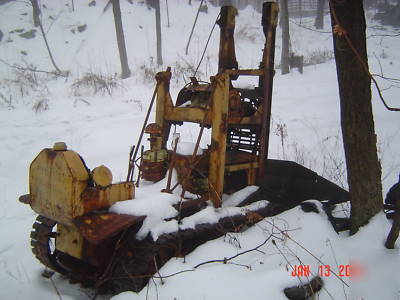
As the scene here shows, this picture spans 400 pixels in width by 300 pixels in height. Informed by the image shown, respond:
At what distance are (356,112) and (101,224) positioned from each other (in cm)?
240

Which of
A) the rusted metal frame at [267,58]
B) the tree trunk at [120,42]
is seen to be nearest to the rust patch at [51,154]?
the rusted metal frame at [267,58]

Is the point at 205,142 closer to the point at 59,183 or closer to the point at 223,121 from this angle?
the point at 223,121

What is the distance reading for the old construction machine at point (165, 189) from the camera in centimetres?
213

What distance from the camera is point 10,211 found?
411 cm

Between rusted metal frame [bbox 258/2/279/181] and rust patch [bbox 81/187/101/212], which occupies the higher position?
rusted metal frame [bbox 258/2/279/181]

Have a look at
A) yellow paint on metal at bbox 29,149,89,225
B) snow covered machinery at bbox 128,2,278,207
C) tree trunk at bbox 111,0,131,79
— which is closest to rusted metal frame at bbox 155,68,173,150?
snow covered machinery at bbox 128,2,278,207

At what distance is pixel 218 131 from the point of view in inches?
115

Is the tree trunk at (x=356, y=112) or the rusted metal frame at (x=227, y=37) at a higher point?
the rusted metal frame at (x=227, y=37)

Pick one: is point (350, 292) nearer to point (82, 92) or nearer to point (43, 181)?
point (43, 181)

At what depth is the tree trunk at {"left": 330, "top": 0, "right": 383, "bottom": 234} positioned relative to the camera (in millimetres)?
2537

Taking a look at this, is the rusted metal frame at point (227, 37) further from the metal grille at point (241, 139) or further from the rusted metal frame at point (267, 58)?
the metal grille at point (241, 139)

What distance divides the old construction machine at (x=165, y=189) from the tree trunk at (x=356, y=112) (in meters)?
0.79
